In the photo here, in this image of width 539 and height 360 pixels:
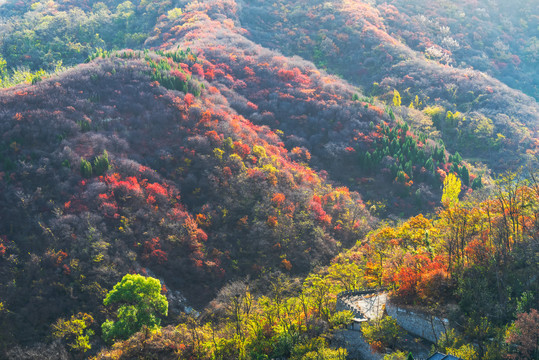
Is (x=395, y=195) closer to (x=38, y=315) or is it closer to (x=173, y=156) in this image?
(x=173, y=156)

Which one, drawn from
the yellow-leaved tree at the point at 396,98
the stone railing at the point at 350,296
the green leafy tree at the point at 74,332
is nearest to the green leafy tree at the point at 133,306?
the green leafy tree at the point at 74,332

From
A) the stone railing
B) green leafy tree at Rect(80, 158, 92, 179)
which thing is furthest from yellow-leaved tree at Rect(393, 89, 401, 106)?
green leafy tree at Rect(80, 158, 92, 179)

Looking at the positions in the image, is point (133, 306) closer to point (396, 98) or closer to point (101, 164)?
point (101, 164)

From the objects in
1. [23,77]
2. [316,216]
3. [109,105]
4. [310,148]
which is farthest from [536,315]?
[23,77]

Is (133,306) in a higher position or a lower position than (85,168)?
lower

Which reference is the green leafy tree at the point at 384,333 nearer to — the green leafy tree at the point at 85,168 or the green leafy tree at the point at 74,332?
the green leafy tree at the point at 74,332

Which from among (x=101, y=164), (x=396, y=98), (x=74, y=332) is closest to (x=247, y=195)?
(x=101, y=164)
